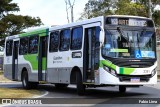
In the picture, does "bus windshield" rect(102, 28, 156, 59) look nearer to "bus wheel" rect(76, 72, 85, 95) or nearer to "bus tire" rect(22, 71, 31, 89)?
"bus wheel" rect(76, 72, 85, 95)

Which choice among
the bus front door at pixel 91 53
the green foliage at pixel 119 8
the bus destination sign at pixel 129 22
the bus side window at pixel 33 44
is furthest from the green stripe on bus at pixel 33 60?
the green foliage at pixel 119 8

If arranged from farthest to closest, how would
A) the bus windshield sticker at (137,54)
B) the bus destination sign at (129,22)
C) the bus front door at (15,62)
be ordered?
1. the bus front door at (15,62)
2. the bus destination sign at (129,22)
3. the bus windshield sticker at (137,54)

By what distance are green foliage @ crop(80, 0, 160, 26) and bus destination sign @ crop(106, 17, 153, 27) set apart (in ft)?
115

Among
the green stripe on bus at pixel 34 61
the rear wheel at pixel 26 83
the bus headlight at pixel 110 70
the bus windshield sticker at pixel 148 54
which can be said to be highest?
the bus windshield sticker at pixel 148 54

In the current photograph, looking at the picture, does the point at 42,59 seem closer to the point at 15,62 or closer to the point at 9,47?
the point at 15,62

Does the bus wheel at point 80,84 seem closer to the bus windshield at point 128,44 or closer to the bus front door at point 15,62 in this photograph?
the bus windshield at point 128,44

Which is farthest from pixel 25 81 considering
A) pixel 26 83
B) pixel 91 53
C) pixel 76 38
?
pixel 91 53

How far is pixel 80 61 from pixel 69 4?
4631cm

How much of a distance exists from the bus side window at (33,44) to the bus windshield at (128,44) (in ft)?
23.7

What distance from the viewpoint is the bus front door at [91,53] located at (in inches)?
713

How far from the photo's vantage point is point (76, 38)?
64.8 ft

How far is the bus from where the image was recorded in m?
17.5

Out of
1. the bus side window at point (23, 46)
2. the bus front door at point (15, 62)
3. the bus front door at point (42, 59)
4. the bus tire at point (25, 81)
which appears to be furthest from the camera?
the bus front door at point (15, 62)

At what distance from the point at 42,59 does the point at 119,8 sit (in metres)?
33.5
